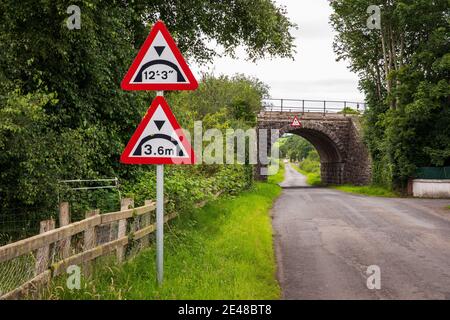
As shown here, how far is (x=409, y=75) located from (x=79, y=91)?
60.6 ft

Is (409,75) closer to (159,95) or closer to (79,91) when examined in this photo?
(79,91)

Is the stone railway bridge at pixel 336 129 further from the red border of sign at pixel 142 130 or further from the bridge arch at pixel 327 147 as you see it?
the red border of sign at pixel 142 130

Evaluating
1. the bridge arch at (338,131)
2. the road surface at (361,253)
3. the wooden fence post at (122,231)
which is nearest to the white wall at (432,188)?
the road surface at (361,253)

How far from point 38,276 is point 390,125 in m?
22.6

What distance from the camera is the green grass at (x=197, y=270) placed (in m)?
4.90

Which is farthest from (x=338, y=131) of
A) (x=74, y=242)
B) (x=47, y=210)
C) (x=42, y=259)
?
(x=42, y=259)

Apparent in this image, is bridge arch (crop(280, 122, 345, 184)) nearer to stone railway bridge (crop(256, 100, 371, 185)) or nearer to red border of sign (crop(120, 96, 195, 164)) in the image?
stone railway bridge (crop(256, 100, 371, 185))

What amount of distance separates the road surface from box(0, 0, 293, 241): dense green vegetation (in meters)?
2.66

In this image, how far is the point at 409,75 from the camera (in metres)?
22.7

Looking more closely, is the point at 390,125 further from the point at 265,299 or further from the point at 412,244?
the point at 265,299

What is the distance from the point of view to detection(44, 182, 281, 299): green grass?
490 cm

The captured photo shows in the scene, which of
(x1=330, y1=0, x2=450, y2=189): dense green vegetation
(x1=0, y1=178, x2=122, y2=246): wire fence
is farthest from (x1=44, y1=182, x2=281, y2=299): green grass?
(x1=330, y1=0, x2=450, y2=189): dense green vegetation

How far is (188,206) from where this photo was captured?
9.27 m

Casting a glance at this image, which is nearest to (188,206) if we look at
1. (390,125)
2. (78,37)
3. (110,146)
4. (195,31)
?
(110,146)
